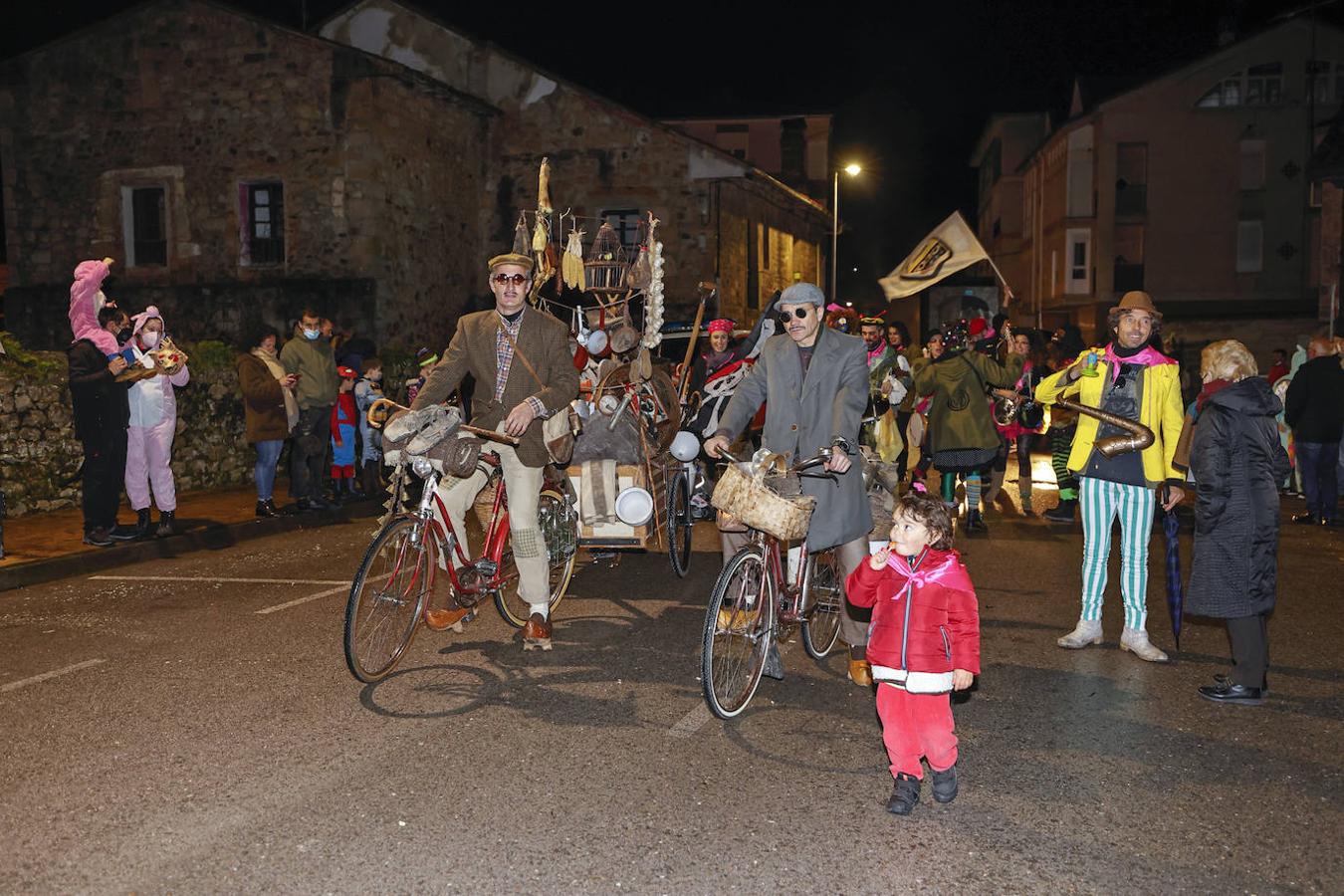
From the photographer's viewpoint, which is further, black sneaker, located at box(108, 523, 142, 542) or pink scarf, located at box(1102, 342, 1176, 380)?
black sneaker, located at box(108, 523, 142, 542)

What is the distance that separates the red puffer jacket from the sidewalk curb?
7484 mm

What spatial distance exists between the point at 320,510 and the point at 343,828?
902cm

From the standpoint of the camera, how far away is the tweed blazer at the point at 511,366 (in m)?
6.80

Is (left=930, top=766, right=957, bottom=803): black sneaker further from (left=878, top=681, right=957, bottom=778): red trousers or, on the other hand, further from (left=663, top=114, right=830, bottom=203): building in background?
(left=663, top=114, right=830, bottom=203): building in background

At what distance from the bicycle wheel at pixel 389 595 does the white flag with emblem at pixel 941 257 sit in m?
10.9

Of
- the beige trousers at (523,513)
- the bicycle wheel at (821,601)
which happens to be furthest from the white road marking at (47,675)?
the bicycle wheel at (821,601)

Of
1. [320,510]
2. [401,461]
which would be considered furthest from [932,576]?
[320,510]

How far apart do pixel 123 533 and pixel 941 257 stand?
438 inches

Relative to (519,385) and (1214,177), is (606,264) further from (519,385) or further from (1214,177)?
(1214,177)

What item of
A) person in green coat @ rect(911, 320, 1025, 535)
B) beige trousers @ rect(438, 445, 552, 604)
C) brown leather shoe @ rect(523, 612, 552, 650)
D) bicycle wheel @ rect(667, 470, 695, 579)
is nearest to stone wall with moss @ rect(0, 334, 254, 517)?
bicycle wheel @ rect(667, 470, 695, 579)

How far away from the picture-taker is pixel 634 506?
8258mm

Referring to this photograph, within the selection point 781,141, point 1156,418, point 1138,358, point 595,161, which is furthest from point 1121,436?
point 781,141

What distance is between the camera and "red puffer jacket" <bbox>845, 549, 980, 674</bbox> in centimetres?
444

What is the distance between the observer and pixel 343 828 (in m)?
4.26
